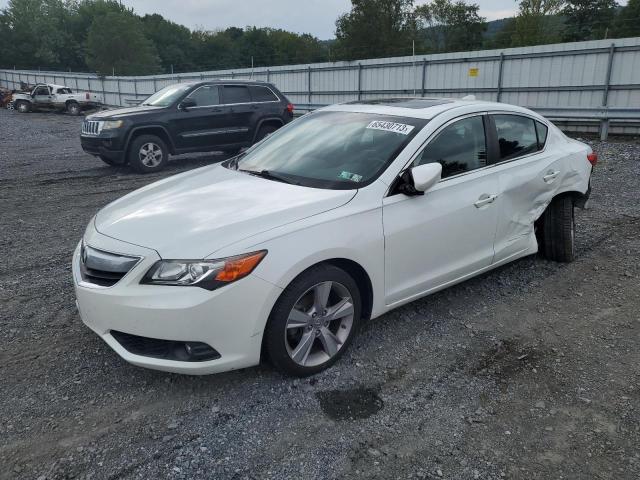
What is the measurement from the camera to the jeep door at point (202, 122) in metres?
10.7

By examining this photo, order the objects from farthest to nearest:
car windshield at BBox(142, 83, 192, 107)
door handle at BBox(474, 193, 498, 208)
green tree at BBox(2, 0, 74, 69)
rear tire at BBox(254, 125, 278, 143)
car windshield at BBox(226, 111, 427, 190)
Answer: green tree at BBox(2, 0, 74, 69) → rear tire at BBox(254, 125, 278, 143) → car windshield at BBox(142, 83, 192, 107) → door handle at BBox(474, 193, 498, 208) → car windshield at BBox(226, 111, 427, 190)

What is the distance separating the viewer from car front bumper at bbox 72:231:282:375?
2.73 meters

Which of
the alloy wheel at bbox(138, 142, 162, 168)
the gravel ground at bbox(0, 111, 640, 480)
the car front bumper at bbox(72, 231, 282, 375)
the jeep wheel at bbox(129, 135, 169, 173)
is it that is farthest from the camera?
the alloy wheel at bbox(138, 142, 162, 168)

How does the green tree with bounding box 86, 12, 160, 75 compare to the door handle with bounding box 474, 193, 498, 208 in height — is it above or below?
above

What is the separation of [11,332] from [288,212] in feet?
7.66

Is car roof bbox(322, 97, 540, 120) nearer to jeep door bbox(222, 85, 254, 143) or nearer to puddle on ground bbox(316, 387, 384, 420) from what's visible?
puddle on ground bbox(316, 387, 384, 420)

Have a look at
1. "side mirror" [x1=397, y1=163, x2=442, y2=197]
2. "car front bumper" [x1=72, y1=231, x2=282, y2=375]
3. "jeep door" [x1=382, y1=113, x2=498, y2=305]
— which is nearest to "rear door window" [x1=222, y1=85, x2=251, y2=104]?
"jeep door" [x1=382, y1=113, x2=498, y2=305]

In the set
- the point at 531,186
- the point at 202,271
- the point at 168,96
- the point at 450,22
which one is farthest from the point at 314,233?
the point at 450,22

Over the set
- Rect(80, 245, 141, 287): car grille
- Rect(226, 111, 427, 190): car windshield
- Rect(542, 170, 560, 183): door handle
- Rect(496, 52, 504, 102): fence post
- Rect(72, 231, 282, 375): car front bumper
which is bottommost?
Rect(72, 231, 282, 375): car front bumper

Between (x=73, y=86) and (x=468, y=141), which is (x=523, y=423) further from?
(x=73, y=86)

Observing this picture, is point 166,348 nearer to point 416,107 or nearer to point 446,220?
point 446,220

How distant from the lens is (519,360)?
3.47 m

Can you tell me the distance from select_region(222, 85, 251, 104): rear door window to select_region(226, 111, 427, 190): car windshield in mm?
7260

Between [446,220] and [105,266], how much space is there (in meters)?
2.22
